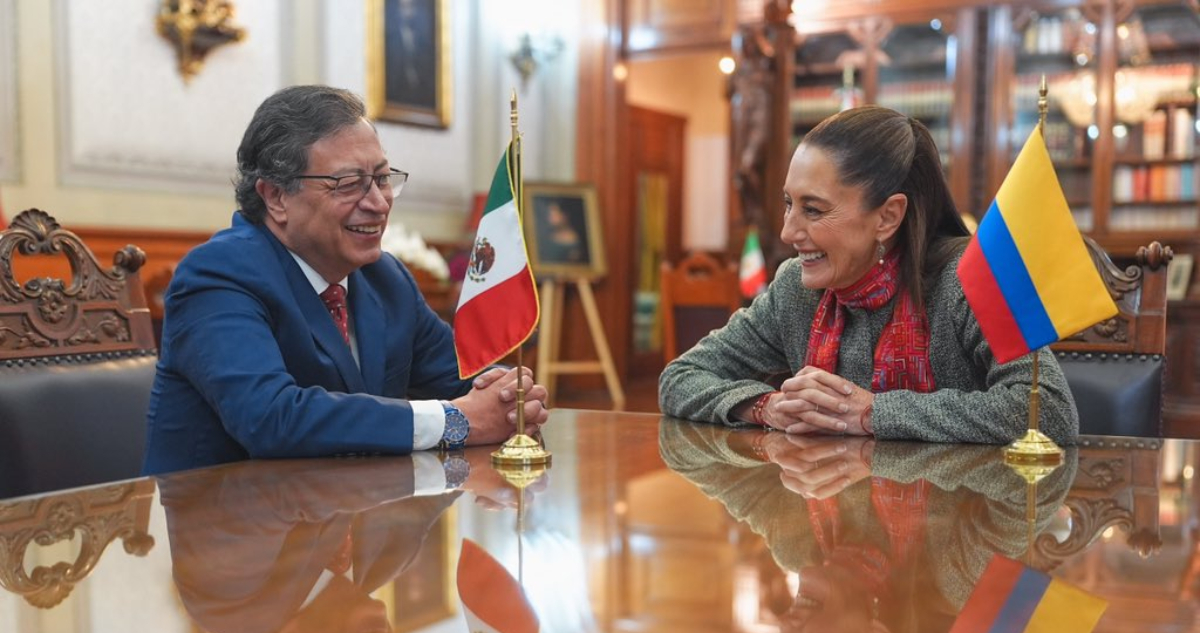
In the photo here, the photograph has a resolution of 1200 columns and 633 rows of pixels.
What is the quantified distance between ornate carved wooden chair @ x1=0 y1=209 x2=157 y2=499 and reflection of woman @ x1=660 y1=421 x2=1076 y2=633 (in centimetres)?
90

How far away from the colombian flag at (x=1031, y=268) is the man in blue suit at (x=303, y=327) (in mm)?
682

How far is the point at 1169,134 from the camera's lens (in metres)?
6.62

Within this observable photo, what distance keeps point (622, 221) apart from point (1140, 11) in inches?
138

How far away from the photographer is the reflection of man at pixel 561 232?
→ 7.33 metres

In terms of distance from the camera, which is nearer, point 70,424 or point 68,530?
point 68,530

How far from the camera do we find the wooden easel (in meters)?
7.17

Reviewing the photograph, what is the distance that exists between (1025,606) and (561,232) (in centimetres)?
664

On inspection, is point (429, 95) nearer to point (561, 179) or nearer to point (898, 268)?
point (561, 179)

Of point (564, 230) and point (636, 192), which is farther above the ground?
point (636, 192)

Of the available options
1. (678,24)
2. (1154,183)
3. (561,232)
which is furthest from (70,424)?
(678,24)

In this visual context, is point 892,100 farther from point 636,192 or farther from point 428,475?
point 428,475

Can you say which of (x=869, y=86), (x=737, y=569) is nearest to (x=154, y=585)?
(x=737, y=569)

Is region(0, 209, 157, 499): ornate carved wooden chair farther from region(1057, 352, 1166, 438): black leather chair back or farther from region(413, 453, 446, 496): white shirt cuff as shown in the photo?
region(1057, 352, 1166, 438): black leather chair back

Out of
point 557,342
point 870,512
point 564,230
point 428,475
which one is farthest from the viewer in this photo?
point 557,342
